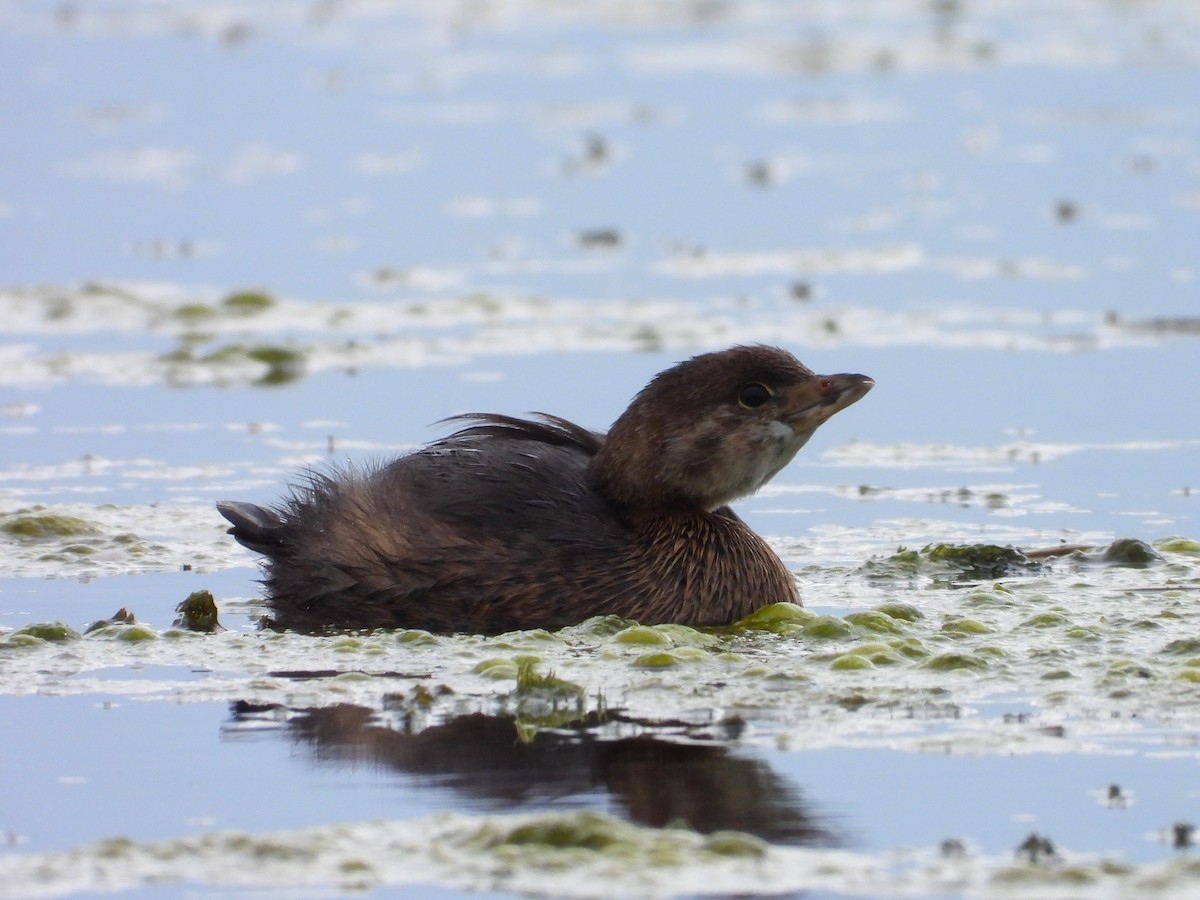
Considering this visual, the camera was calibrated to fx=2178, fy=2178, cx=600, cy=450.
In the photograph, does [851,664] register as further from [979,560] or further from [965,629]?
[979,560]

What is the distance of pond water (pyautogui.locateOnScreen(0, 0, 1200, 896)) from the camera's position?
20.1 feet

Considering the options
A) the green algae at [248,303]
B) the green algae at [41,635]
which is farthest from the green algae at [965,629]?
the green algae at [248,303]

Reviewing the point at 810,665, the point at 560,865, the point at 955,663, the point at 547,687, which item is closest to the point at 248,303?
the point at 810,665

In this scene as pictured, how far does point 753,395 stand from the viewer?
906 centimetres

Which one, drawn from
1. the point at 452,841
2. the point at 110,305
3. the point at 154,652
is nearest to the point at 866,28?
the point at 110,305

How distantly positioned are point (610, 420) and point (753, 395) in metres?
3.58

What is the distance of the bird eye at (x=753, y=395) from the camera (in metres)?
9.05

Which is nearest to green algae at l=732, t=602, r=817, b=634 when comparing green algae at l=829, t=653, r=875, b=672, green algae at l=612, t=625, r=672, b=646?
green algae at l=612, t=625, r=672, b=646

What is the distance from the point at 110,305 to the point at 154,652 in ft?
27.8

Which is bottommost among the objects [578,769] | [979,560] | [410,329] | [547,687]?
[578,769]

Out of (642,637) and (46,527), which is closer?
(642,637)

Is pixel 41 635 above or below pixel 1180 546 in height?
below

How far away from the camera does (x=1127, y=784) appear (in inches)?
249

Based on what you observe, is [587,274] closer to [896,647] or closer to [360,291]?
[360,291]
